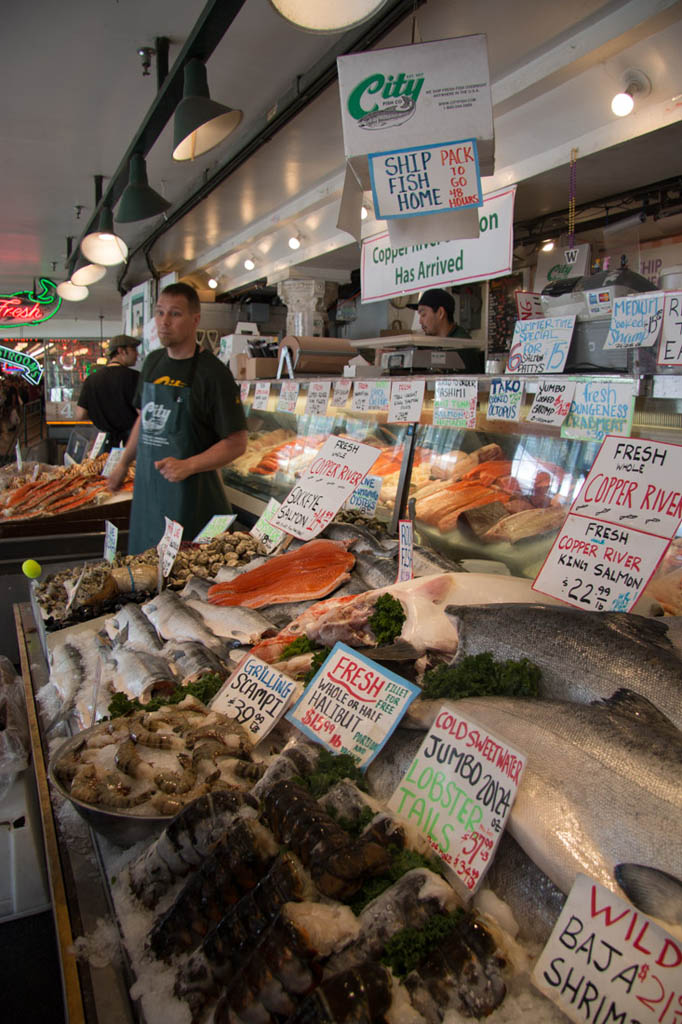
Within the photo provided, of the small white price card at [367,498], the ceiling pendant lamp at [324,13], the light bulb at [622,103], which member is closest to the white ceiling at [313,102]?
the light bulb at [622,103]

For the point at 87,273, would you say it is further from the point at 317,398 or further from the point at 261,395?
the point at 317,398

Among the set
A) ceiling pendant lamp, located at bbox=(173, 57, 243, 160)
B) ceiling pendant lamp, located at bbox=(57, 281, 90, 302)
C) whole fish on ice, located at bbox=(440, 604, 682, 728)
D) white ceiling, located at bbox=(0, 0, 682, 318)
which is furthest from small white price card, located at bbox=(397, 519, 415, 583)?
ceiling pendant lamp, located at bbox=(57, 281, 90, 302)

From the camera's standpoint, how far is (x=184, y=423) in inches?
169

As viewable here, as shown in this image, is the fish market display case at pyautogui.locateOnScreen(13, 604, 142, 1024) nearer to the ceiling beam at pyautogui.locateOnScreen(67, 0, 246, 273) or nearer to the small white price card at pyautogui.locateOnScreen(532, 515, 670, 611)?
the small white price card at pyautogui.locateOnScreen(532, 515, 670, 611)

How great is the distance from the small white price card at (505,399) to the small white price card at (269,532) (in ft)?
3.93

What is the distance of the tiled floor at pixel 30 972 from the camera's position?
1.88 metres

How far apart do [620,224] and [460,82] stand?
5.95 meters

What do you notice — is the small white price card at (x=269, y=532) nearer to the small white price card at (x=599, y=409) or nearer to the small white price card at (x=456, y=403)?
the small white price card at (x=456, y=403)

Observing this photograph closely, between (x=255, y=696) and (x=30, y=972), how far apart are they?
104 centimetres

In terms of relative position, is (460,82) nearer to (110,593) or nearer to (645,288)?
(645,288)

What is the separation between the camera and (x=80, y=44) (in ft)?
17.8

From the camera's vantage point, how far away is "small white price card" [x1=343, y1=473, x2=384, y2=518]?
3.71m

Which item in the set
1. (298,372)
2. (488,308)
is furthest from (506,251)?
(488,308)

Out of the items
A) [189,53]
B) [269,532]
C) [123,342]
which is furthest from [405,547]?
[123,342]
